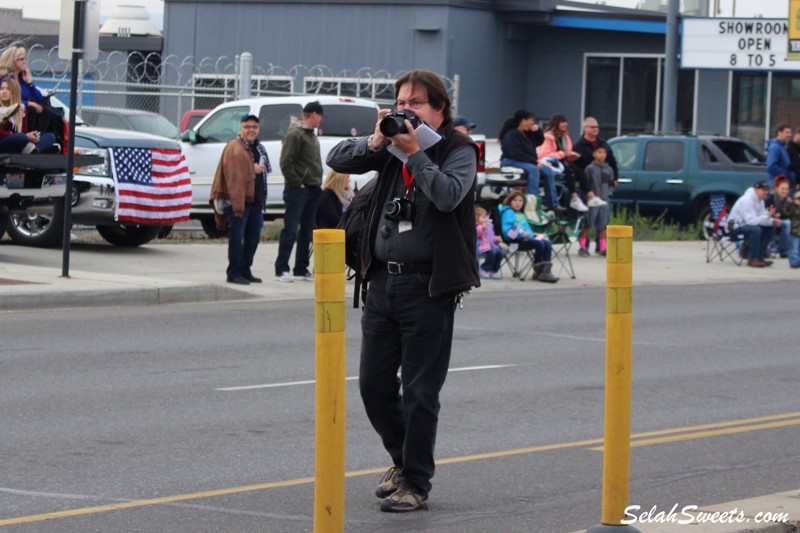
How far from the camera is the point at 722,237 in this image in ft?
72.8

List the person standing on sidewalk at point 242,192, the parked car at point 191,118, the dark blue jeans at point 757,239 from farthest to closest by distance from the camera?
the parked car at point 191,118 < the dark blue jeans at point 757,239 < the person standing on sidewalk at point 242,192

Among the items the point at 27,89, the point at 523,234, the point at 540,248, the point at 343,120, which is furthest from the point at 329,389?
the point at 343,120

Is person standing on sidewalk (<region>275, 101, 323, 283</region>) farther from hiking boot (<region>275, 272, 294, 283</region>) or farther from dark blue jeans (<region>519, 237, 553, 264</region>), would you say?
dark blue jeans (<region>519, 237, 553, 264</region>)

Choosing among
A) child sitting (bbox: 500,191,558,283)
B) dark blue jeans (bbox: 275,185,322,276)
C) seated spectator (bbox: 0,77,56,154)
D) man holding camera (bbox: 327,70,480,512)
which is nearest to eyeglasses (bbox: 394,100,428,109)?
man holding camera (bbox: 327,70,480,512)

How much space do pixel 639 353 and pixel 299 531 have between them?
680cm

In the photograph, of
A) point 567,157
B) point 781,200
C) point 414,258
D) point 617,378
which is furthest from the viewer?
point 781,200

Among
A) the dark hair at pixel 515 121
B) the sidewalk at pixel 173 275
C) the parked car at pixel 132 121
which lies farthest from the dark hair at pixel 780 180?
the parked car at pixel 132 121

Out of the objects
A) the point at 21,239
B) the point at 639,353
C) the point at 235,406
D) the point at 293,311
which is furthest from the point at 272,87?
the point at 235,406

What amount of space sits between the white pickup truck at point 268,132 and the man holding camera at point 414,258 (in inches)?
569

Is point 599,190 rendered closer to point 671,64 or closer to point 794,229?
point 794,229

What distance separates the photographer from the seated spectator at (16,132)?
15711mm

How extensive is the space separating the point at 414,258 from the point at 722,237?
54.8ft

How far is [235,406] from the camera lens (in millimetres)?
9344

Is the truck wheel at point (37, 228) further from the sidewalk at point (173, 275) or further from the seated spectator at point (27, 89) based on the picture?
the seated spectator at point (27, 89)
